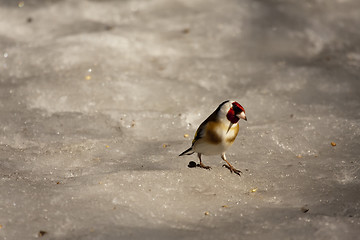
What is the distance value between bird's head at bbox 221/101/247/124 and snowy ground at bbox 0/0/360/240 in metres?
0.59

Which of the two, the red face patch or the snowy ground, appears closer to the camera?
the snowy ground

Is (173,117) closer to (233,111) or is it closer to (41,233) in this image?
(233,111)

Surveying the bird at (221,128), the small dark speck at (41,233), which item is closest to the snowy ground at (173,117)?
the small dark speck at (41,233)

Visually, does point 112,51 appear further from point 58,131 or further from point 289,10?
point 289,10

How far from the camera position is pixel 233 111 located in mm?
3641

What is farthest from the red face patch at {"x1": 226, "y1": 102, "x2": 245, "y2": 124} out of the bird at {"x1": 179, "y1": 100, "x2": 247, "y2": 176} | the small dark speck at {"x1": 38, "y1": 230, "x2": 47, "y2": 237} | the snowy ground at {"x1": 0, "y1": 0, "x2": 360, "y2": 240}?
the small dark speck at {"x1": 38, "y1": 230, "x2": 47, "y2": 237}

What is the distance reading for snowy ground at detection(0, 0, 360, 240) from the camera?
11.5 ft

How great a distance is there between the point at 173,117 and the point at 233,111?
153 centimetres

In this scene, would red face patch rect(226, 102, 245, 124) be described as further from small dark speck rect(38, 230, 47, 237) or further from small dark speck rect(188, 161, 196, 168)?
small dark speck rect(38, 230, 47, 237)

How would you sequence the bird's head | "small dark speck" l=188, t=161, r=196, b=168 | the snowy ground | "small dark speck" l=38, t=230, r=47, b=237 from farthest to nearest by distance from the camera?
"small dark speck" l=188, t=161, r=196, b=168 → the bird's head → the snowy ground → "small dark speck" l=38, t=230, r=47, b=237

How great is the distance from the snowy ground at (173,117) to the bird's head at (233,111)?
59 cm

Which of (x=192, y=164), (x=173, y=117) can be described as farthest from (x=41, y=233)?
(x=173, y=117)

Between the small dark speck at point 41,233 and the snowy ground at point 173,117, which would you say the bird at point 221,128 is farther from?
the small dark speck at point 41,233

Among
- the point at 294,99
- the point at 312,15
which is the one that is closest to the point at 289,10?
the point at 312,15
